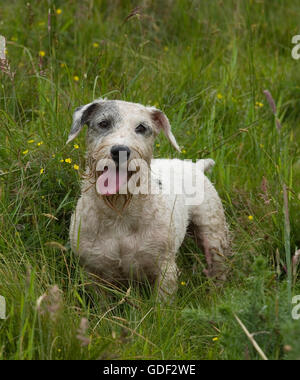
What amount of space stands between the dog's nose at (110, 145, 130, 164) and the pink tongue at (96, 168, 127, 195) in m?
0.19

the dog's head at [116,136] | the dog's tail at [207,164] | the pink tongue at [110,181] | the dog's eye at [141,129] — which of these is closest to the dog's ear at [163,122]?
the dog's head at [116,136]

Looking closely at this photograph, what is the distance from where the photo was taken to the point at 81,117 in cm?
457

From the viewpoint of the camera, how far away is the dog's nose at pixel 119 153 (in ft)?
12.9

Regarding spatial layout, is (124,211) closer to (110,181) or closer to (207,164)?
(110,181)

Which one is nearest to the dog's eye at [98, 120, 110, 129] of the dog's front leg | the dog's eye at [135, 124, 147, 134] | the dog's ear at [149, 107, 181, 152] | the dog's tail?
the dog's eye at [135, 124, 147, 134]

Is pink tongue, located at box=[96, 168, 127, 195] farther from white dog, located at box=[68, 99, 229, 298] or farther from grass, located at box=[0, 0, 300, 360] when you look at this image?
grass, located at box=[0, 0, 300, 360]

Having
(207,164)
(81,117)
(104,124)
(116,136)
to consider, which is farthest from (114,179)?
(207,164)

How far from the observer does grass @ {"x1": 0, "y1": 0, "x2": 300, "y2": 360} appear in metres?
3.38

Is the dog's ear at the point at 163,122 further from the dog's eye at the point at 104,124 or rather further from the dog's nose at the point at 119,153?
the dog's nose at the point at 119,153

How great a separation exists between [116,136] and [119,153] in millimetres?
225

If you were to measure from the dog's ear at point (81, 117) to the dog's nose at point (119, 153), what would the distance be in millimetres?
659

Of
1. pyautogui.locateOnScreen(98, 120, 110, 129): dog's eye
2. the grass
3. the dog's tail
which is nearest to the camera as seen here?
the grass

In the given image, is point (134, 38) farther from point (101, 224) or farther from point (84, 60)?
point (101, 224)

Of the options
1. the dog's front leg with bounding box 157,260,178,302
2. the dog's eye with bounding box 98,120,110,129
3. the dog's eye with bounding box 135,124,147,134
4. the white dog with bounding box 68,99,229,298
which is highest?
the dog's eye with bounding box 98,120,110,129
